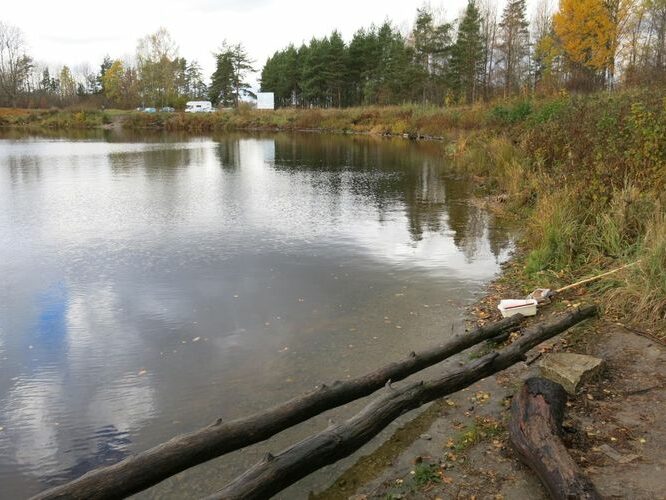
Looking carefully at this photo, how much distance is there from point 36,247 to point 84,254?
46.6 inches

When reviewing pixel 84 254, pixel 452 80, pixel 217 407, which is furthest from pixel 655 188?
pixel 452 80

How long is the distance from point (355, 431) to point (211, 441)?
1.02 m

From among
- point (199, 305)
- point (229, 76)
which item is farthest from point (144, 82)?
point (199, 305)

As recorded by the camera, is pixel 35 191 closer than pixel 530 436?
No

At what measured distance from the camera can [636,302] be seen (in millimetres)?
6195

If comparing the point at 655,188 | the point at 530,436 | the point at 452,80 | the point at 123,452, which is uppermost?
the point at 452,80

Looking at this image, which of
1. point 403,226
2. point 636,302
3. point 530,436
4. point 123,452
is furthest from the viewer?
point 403,226

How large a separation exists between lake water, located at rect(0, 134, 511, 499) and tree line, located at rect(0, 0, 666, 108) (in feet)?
40.3

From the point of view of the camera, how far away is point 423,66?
59.3m

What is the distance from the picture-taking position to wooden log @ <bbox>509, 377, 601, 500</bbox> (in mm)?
3305

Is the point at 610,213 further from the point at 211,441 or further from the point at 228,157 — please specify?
the point at 228,157

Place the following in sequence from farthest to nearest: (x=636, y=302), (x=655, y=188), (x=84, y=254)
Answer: (x=84, y=254) → (x=655, y=188) → (x=636, y=302)

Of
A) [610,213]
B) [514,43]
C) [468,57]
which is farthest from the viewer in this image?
[514,43]

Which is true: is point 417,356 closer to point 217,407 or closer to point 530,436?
point 530,436
